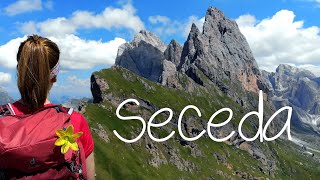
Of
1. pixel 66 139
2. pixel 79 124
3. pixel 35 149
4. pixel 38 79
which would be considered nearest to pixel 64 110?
pixel 79 124

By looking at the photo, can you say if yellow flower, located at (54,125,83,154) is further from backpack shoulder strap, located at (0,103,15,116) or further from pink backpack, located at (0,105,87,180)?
backpack shoulder strap, located at (0,103,15,116)

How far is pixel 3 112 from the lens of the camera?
24.5 ft

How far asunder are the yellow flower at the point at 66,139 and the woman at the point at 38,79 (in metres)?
0.47

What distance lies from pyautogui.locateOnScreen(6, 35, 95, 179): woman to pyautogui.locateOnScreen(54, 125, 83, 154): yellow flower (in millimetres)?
466

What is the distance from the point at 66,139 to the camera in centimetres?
698

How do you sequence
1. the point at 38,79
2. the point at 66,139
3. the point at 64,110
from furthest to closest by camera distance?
the point at 64,110 < the point at 38,79 < the point at 66,139

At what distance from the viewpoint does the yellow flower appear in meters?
6.93

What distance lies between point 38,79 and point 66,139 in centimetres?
130

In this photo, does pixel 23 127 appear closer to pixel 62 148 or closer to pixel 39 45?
pixel 62 148

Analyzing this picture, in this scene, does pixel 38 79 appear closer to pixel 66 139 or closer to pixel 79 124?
pixel 79 124

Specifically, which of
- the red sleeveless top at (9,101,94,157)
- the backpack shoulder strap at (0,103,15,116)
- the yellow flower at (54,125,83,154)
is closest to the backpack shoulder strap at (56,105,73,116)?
the red sleeveless top at (9,101,94,157)

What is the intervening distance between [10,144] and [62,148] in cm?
Answer: 85

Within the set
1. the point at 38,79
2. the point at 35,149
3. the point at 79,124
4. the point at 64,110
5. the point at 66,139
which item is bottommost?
the point at 35,149

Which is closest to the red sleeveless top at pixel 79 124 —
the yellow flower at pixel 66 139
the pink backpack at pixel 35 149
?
Answer: the pink backpack at pixel 35 149
